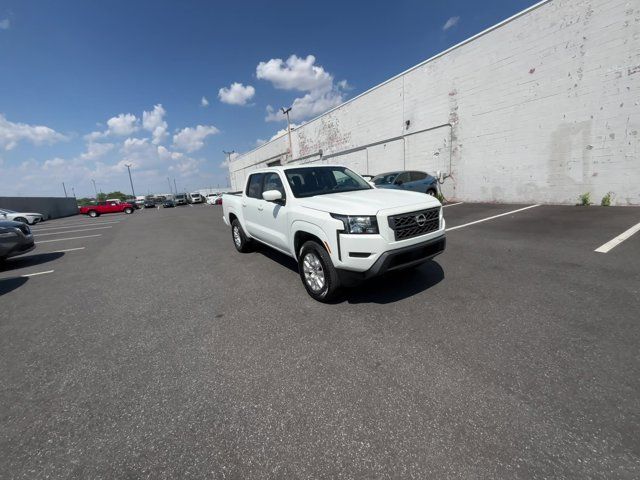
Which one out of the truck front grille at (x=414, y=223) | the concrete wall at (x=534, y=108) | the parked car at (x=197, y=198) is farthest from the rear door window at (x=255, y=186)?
the parked car at (x=197, y=198)

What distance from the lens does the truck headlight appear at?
3193mm

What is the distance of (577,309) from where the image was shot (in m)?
3.13

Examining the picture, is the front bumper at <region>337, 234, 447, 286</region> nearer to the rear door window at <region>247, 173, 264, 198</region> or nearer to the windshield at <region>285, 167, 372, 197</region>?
the windshield at <region>285, 167, 372, 197</region>

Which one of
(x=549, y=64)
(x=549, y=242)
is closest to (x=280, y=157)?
(x=549, y=64)

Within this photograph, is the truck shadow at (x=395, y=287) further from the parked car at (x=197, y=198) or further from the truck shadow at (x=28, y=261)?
the parked car at (x=197, y=198)

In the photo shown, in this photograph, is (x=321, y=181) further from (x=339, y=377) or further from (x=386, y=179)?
(x=386, y=179)

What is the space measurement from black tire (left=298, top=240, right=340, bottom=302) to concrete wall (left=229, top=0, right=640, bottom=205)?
34.4 ft

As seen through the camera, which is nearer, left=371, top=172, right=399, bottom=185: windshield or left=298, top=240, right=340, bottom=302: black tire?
left=298, top=240, right=340, bottom=302: black tire

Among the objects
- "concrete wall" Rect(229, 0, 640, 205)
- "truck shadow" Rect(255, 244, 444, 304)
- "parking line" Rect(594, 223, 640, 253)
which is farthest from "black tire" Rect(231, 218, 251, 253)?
"concrete wall" Rect(229, 0, 640, 205)

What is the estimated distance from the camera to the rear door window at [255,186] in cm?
533

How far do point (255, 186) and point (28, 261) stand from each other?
282 inches

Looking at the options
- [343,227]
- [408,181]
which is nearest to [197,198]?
[408,181]

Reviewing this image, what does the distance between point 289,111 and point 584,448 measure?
1261 inches

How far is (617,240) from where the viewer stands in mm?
5426
